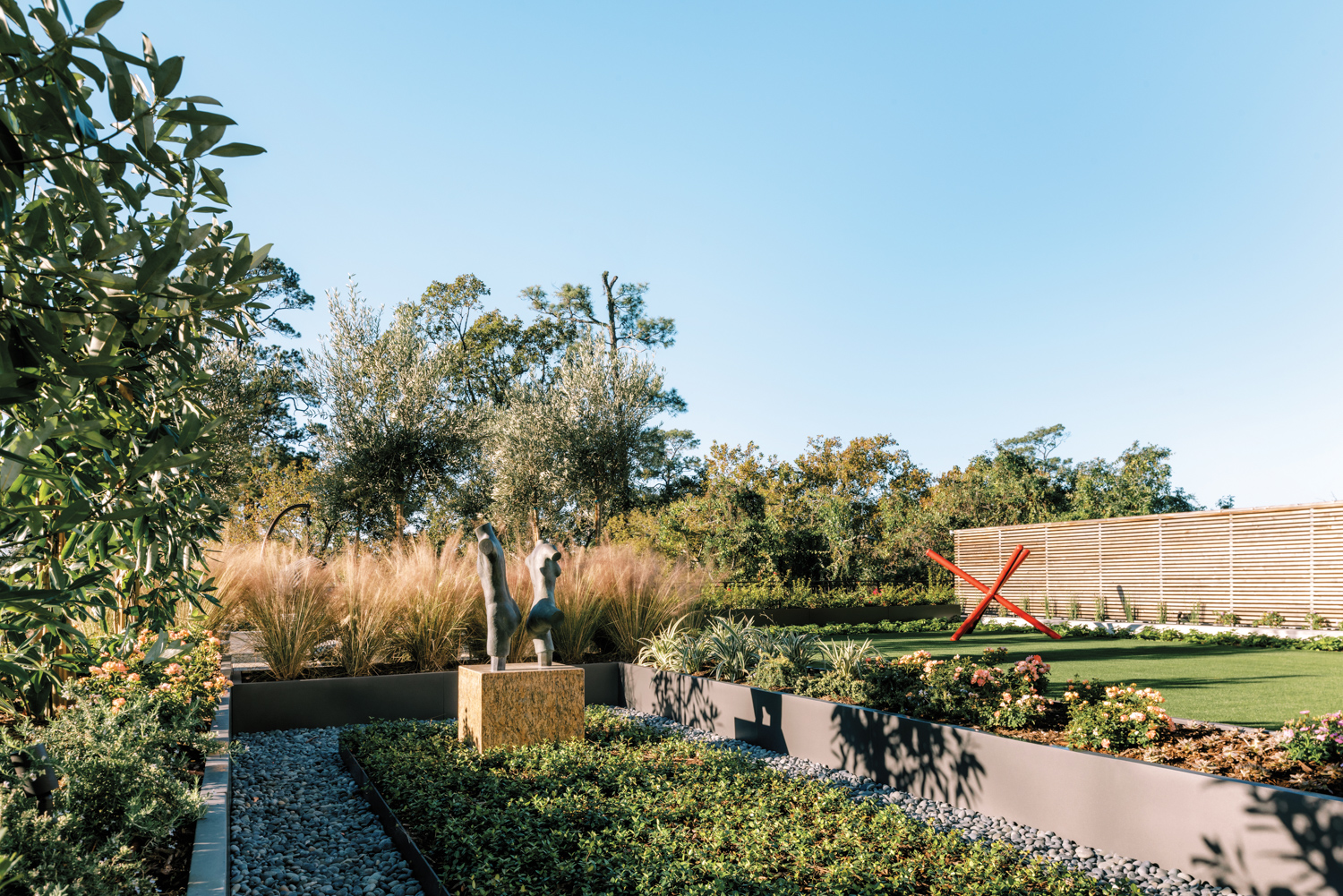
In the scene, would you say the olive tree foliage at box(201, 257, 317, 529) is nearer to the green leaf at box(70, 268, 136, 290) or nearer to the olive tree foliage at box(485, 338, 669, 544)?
the olive tree foliage at box(485, 338, 669, 544)

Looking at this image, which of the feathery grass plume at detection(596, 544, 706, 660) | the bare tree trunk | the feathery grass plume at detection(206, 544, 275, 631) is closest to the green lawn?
the feathery grass plume at detection(596, 544, 706, 660)

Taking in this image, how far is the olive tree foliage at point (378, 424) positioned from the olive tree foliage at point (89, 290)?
13328mm

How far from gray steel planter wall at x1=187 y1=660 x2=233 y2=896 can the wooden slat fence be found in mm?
15457

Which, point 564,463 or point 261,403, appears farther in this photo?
point 564,463

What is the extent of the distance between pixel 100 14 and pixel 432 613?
7.04 m

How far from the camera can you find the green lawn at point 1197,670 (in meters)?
5.63

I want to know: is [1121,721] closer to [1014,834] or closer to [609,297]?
[1014,834]

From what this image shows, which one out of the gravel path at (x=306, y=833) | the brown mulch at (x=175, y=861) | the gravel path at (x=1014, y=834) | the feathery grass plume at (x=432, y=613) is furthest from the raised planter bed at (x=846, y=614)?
the brown mulch at (x=175, y=861)

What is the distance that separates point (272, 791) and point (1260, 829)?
5153 mm

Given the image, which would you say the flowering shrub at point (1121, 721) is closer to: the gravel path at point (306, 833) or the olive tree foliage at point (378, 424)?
the gravel path at point (306, 833)

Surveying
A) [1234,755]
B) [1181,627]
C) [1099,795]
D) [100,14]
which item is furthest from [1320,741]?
[1181,627]

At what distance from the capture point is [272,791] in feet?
15.0

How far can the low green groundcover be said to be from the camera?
290 centimetres

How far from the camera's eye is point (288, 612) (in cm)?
677
